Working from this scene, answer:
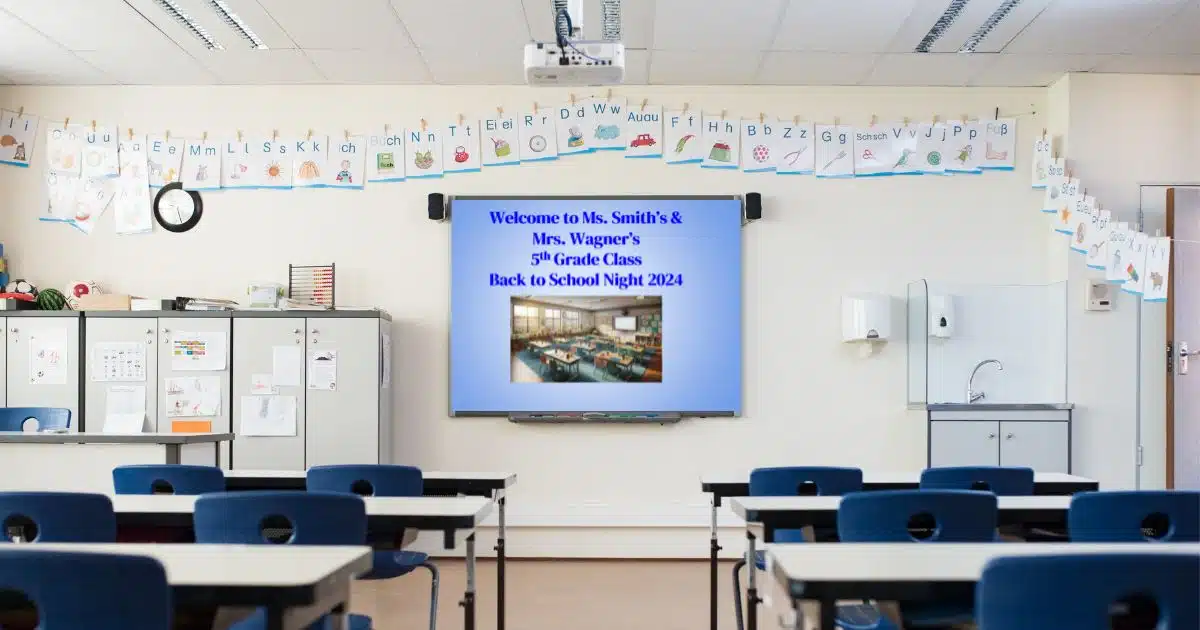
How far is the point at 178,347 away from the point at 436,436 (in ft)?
5.25

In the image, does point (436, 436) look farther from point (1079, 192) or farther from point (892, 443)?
point (1079, 192)

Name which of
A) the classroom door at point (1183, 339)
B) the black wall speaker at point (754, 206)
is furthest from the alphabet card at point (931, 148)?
the classroom door at point (1183, 339)

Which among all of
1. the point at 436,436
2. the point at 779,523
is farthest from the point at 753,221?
the point at 779,523

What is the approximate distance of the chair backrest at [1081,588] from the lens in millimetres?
1365

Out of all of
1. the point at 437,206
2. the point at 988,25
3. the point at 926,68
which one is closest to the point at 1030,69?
the point at 926,68

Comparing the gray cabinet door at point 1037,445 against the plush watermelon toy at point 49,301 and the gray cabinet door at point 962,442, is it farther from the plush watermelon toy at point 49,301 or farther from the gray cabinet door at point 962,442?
the plush watermelon toy at point 49,301

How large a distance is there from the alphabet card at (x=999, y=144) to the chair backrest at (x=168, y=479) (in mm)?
5027

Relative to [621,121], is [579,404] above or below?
below

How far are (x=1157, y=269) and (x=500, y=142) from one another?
3981 millimetres

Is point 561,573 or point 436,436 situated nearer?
point 561,573

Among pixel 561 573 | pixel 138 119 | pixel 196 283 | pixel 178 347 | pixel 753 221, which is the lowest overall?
pixel 561 573

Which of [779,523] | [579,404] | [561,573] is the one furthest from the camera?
[579,404]

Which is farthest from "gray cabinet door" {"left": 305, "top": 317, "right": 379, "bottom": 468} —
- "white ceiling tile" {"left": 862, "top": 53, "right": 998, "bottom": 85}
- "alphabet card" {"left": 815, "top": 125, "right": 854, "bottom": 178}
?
"white ceiling tile" {"left": 862, "top": 53, "right": 998, "bottom": 85}

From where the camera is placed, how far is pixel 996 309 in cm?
639
